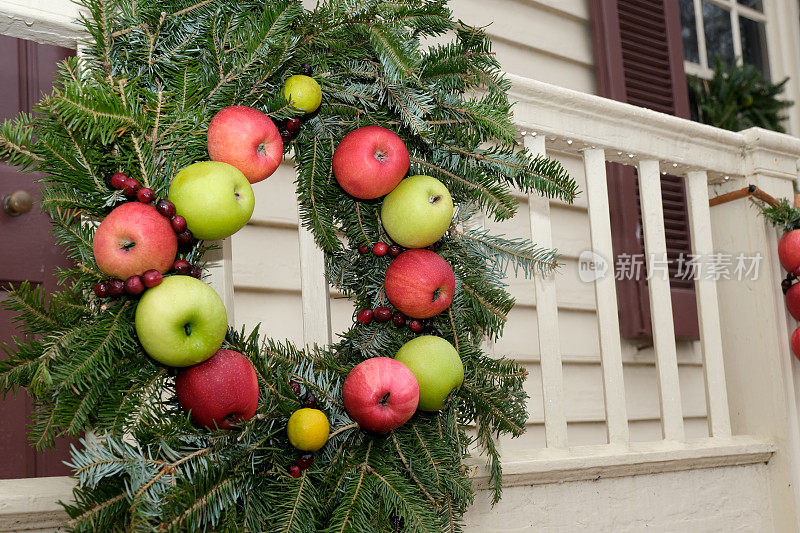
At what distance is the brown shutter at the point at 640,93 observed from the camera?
9.11ft

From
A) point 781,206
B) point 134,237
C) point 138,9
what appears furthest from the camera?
point 781,206

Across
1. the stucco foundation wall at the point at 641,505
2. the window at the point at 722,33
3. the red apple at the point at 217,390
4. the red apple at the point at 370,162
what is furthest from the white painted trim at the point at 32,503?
the window at the point at 722,33

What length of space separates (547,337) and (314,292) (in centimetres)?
52

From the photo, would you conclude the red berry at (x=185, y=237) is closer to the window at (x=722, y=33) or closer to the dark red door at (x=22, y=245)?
the dark red door at (x=22, y=245)

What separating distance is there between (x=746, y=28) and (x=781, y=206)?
2.53 meters

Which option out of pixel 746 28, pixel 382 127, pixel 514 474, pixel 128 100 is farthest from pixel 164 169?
pixel 746 28

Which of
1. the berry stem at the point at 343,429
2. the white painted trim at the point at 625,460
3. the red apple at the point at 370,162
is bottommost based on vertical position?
the white painted trim at the point at 625,460

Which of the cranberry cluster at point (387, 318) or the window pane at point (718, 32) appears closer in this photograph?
the cranberry cluster at point (387, 318)

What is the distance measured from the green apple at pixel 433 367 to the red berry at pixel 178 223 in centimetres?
39

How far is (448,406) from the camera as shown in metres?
1.14

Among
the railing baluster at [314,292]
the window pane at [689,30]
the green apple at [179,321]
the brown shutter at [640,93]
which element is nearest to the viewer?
the green apple at [179,321]

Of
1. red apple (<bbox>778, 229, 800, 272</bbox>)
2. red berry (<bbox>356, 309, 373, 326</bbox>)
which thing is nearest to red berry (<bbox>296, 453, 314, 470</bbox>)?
red berry (<bbox>356, 309, 373, 326</bbox>)

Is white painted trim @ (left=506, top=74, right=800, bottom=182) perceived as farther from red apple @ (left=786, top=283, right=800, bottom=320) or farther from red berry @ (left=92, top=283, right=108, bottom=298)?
red berry @ (left=92, top=283, right=108, bottom=298)

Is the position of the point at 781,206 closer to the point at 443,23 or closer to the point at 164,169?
the point at 443,23
